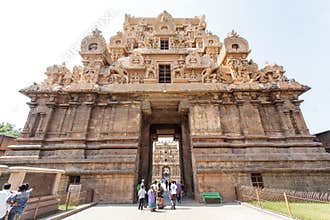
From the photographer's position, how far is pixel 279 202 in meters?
8.55

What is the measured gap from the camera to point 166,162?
36.8 m

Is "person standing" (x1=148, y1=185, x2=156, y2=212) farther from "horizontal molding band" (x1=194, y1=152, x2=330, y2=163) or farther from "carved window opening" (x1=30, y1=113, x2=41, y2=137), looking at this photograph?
"carved window opening" (x1=30, y1=113, x2=41, y2=137)

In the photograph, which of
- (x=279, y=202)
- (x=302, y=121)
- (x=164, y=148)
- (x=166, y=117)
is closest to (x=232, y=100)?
(x=302, y=121)

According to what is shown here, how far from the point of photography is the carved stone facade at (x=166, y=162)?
112 ft

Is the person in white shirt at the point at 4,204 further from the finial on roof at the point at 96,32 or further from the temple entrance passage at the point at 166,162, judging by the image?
the temple entrance passage at the point at 166,162

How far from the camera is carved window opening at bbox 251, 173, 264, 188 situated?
11.0 m

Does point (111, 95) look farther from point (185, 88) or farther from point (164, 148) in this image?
point (164, 148)

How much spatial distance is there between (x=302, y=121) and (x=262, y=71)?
5198 millimetres

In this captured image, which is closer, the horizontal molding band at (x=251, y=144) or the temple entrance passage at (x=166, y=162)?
the horizontal molding band at (x=251, y=144)

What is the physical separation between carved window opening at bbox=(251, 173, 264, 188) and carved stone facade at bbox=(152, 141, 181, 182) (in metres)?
23.4

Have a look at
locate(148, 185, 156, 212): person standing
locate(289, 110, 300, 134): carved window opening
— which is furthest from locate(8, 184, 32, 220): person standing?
locate(289, 110, 300, 134): carved window opening

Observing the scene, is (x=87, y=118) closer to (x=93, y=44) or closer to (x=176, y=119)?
(x=93, y=44)

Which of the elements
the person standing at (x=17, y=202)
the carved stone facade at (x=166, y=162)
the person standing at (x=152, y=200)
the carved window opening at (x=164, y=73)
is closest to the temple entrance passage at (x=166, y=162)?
the carved stone facade at (x=166, y=162)

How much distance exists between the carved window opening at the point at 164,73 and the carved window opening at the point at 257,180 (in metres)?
10.00
